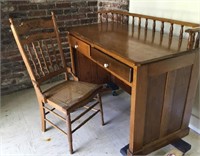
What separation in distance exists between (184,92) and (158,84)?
0.33m

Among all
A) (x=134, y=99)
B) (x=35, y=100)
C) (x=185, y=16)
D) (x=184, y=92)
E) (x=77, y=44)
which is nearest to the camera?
(x=134, y=99)

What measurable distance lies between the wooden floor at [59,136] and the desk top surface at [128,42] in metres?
0.85

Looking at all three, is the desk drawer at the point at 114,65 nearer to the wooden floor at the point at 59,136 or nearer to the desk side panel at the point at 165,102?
the desk side panel at the point at 165,102

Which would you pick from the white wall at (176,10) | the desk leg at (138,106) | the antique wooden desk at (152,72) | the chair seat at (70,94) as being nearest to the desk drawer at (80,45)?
the antique wooden desk at (152,72)

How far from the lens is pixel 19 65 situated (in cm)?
271

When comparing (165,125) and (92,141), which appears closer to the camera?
(165,125)

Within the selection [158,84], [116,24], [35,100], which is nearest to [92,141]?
[158,84]

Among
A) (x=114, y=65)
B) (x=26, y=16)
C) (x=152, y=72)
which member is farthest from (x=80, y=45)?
(x=26, y=16)

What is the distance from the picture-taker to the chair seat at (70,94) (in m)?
1.74

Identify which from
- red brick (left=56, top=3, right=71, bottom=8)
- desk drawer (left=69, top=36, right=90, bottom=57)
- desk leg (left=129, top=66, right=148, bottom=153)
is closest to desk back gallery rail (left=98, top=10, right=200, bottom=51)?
desk leg (left=129, top=66, right=148, bottom=153)

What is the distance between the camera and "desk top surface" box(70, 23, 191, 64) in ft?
4.68

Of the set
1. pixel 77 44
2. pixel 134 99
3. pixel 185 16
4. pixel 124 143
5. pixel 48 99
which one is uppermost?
pixel 185 16

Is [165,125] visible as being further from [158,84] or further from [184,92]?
[158,84]

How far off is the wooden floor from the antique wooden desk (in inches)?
8.6
